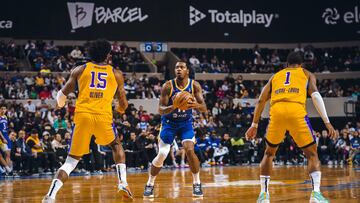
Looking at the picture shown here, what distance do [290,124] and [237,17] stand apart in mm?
25535

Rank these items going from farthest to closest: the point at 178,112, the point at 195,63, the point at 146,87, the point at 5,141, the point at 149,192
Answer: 1. the point at 195,63
2. the point at 146,87
3. the point at 5,141
4. the point at 178,112
5. the point at 149,192

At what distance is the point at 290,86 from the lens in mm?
7938

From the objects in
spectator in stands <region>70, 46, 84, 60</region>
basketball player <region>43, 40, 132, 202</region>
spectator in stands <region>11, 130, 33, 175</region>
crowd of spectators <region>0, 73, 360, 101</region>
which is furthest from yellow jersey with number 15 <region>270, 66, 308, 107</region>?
spectator in stands <region>70, 46, 84, 60</region>

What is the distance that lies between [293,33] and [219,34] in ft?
13.6

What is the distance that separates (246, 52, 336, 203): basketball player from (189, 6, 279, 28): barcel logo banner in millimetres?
24436

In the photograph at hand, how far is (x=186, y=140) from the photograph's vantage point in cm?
938

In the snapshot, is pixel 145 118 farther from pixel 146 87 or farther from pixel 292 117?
pixel 292 117

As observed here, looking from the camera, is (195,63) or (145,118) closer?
(145,118)

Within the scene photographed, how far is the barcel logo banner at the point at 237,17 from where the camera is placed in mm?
32312

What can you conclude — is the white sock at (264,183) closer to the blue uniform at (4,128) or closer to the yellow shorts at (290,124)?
the yellow shorts at (290,124)

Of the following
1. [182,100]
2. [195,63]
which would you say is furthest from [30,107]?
[182,100]

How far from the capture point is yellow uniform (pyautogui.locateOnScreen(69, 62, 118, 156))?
24.9 feet

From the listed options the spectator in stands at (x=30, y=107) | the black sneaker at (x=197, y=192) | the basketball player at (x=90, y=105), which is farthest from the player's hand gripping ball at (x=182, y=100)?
the spectator in stands at (x=30, y=107)

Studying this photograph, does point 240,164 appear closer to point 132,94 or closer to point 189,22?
point 132,94
